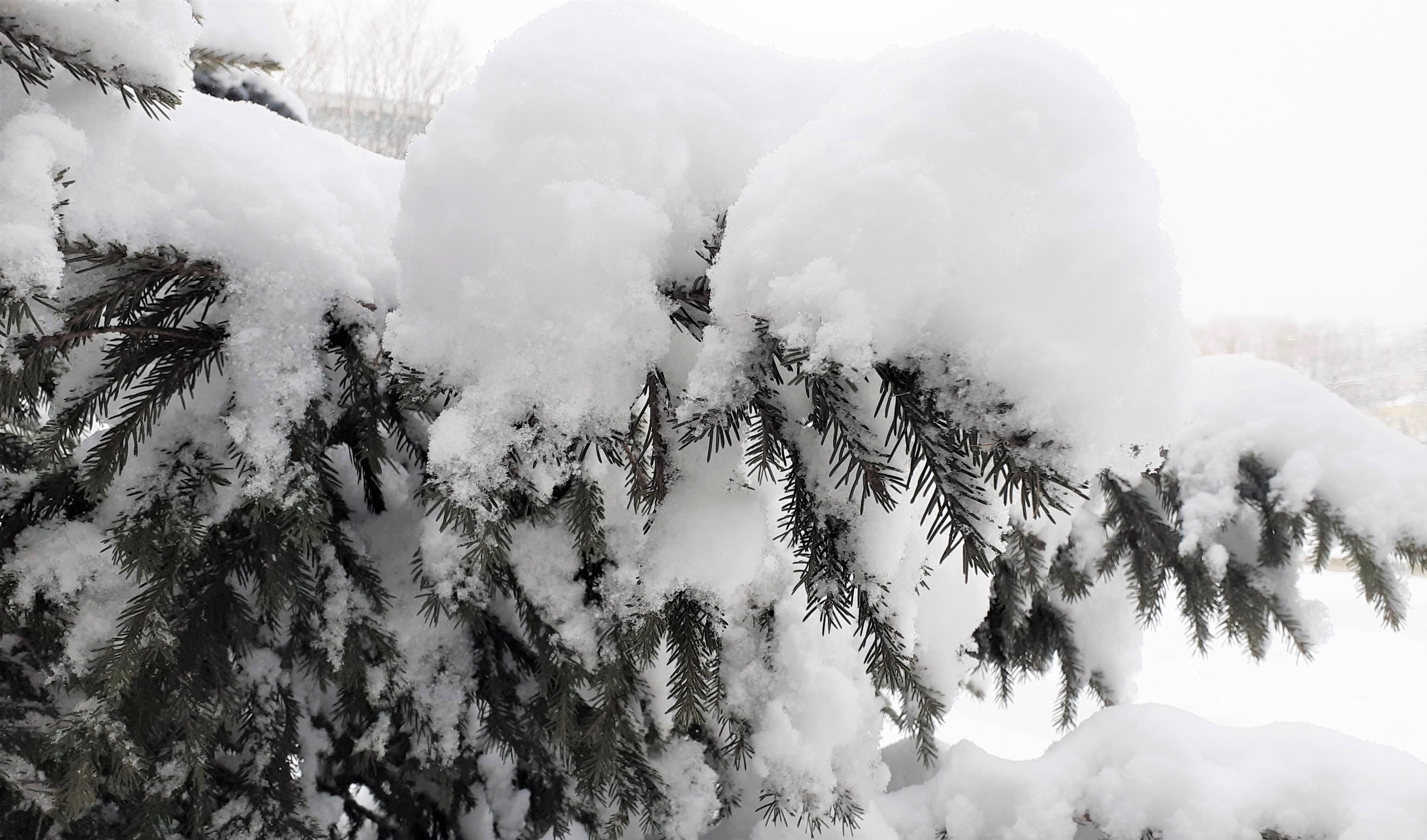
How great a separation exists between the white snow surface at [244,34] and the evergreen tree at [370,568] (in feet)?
2.95

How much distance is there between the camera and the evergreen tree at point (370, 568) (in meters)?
0.73

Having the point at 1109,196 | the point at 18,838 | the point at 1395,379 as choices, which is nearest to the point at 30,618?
the point at 18,838

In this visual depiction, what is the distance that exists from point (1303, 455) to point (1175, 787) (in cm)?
80

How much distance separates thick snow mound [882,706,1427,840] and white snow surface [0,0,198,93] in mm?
1625

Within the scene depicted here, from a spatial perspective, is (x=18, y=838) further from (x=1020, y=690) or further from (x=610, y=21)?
(x=1020, y=690)

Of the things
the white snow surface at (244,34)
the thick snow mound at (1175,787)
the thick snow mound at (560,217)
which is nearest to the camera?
the thick snow mound at (560,217)

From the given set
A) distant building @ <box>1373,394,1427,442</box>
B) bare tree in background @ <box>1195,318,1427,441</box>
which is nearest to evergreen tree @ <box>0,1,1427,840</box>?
bare tree in background @ <box>1195,318,1427,441</box>

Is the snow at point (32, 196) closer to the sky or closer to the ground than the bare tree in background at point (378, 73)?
closer to the sky

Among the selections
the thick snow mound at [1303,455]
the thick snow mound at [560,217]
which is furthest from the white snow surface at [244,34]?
the thick snow mound at [1303,455]

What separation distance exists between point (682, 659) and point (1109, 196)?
63cm

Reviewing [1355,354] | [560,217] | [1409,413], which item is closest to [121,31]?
[560,217]

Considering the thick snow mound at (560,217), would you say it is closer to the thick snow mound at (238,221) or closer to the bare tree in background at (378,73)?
the thick snow mound at (238,221)

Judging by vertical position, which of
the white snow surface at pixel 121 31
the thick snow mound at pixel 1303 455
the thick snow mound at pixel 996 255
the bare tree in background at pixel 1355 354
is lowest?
the bare tree in background at pixel 1355 354

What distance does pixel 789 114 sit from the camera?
2.92 ft
